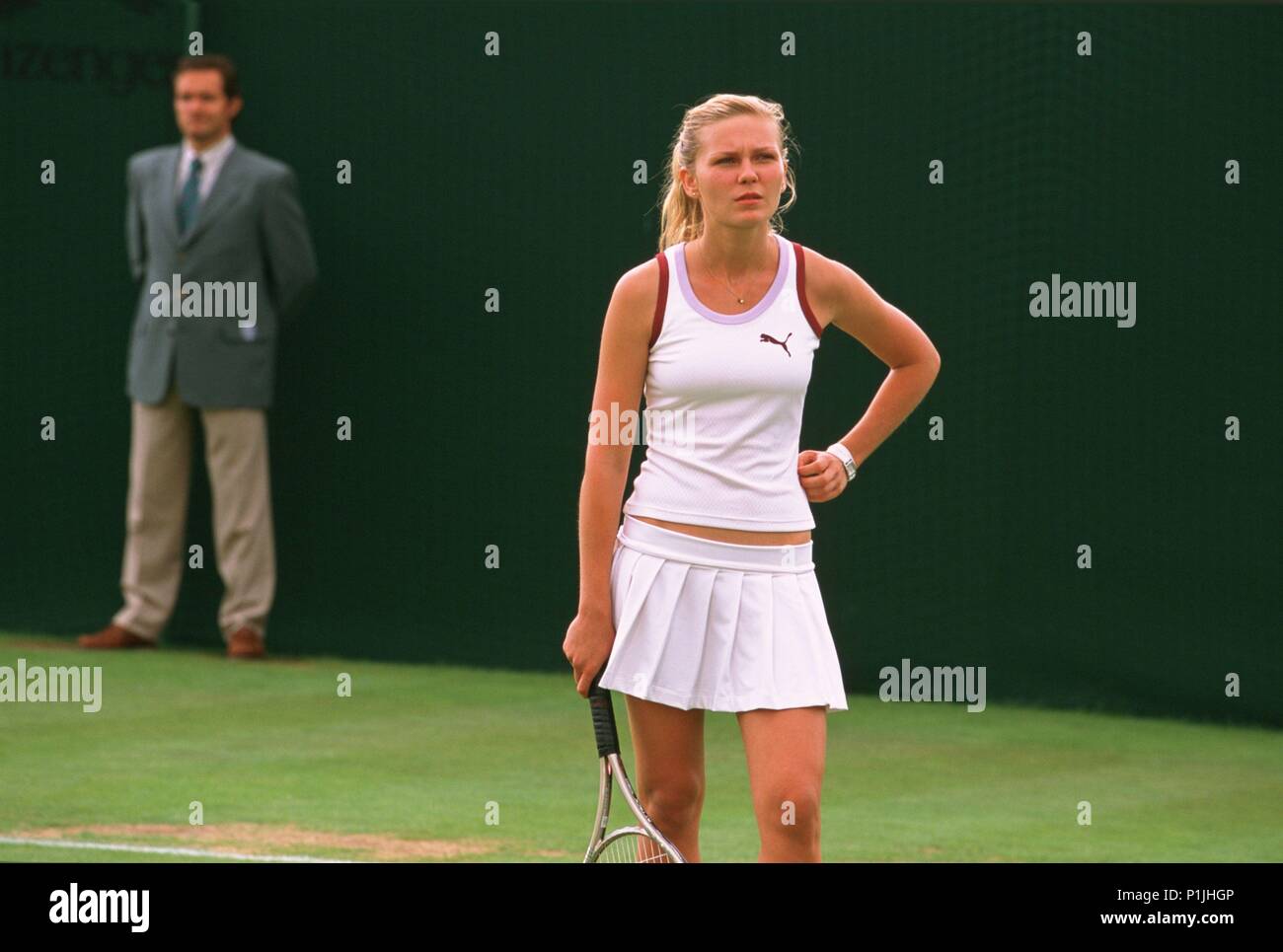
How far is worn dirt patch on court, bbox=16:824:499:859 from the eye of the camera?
759cm

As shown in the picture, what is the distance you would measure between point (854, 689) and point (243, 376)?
335 cm

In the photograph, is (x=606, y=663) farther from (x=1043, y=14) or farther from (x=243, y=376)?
(x=243, y=376)

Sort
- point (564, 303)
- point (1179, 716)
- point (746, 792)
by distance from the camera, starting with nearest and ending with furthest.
A: point (746, 792) → point (1179, 716) → point (564, 303)

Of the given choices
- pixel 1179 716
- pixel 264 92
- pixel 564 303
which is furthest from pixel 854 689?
pixel 264 92

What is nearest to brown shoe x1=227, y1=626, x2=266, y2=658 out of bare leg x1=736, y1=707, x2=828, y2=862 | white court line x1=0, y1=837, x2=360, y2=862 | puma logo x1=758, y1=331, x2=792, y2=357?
white court line x1=0, y1=837, x2=360, y2=862

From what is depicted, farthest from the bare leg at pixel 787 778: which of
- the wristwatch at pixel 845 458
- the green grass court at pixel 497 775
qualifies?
the green grass court at pixel 497 775

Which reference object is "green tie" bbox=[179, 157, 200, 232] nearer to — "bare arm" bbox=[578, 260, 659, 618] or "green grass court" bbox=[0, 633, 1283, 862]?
"green grass court" bbox=[0, 633, 1283, 862]

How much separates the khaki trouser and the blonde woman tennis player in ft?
21.9

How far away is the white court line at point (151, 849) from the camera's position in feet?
24.4

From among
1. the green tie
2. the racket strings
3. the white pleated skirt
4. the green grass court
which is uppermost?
the green tie

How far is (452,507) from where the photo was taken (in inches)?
466

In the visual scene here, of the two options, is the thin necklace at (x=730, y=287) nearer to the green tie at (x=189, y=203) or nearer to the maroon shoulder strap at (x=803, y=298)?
the maroon shoulder strap at (x=803, y=298)

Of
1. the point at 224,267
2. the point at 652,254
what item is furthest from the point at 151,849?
the point at 224,267

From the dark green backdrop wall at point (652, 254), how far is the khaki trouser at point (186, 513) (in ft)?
0.95
